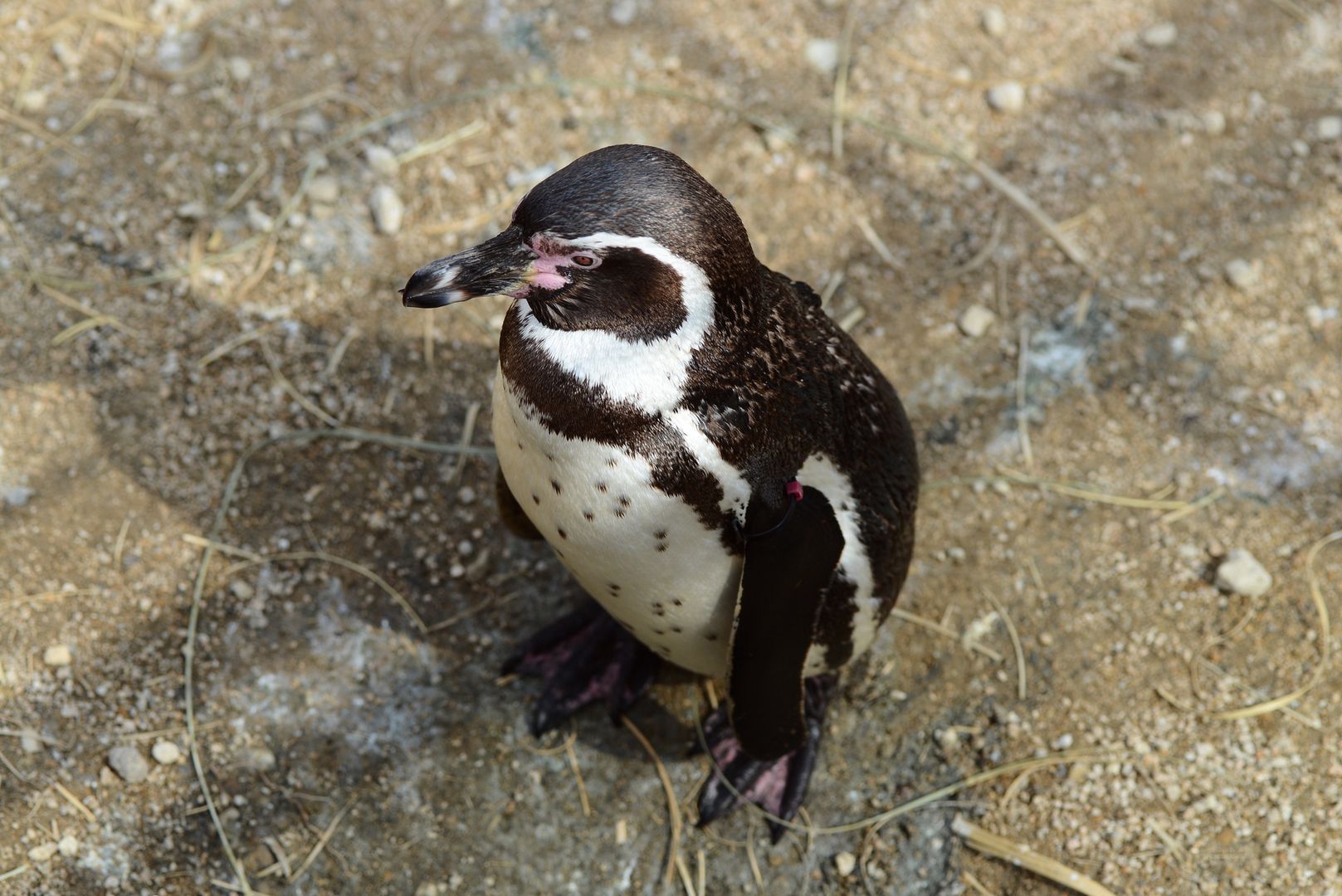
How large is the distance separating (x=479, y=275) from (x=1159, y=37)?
257cm

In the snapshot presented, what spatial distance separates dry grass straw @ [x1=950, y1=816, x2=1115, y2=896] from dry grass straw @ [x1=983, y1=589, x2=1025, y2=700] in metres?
0.31

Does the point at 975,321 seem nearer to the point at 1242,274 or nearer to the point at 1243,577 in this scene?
the point at 1242,274

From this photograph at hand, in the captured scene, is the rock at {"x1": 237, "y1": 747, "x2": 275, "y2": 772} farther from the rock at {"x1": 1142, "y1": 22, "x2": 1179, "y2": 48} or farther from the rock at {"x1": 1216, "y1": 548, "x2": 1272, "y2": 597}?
the rock at {"x1": 1142, "y1": 22, "x2": 1179, "y2": 48}

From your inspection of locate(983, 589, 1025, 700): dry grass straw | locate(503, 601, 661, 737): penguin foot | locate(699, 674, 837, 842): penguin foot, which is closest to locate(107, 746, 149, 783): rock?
locate(503, 601, 661, 737): penguin foot

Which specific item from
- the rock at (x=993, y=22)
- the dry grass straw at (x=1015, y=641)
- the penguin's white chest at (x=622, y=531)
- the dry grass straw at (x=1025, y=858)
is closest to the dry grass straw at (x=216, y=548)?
the penguin's white chest at (x=622, y=531)

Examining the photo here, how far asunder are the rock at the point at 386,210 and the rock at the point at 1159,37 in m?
2.15

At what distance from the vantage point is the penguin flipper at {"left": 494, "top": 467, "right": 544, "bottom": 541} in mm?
2221

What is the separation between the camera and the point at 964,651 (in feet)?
8.52

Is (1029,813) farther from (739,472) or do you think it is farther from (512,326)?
(512,326)

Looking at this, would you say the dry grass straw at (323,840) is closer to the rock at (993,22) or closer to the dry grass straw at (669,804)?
the dry grass straw at (669,804)

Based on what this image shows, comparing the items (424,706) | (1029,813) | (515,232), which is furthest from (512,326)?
(1029,813)

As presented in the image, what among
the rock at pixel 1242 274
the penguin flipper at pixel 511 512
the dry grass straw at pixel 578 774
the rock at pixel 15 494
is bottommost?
the dry grass straw at pixel 578 774

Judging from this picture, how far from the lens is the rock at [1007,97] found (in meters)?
3.31

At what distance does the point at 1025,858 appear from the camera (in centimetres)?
234
